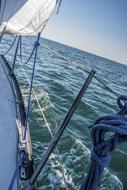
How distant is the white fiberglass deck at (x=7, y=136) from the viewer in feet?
9.07

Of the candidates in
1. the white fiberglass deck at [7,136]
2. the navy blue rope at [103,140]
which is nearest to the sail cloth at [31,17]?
the white fiberglass deck at [7,136]

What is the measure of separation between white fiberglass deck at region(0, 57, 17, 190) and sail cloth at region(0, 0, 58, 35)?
3.94 ft

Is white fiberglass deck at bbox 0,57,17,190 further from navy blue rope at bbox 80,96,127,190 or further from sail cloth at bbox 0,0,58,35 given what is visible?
navy blue rope at bbox 80,96,127,190

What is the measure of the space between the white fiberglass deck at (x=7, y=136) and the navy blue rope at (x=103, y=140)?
1368mm

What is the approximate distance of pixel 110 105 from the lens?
1288 cm

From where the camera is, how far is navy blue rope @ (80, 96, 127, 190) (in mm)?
1373

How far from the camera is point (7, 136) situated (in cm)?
341

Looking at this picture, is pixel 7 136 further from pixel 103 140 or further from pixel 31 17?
pixel 103 140

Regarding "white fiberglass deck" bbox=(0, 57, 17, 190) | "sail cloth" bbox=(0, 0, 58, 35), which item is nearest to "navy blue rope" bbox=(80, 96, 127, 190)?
"white fiberglass deck" bbox=(0, 57, 17, 190)

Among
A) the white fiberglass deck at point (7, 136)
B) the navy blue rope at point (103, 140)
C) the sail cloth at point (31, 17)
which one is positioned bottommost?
the white fiberglass deck at point (7, 136)

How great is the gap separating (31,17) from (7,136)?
203 centimetres

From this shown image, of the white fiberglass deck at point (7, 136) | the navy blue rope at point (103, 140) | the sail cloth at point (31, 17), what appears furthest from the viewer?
the sail cloth at point (31, 17)

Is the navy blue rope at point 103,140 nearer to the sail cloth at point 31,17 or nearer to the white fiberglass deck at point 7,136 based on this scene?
the white fiberglass deck at point 7,136

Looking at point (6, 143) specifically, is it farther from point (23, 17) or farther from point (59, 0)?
point (59, 0)
